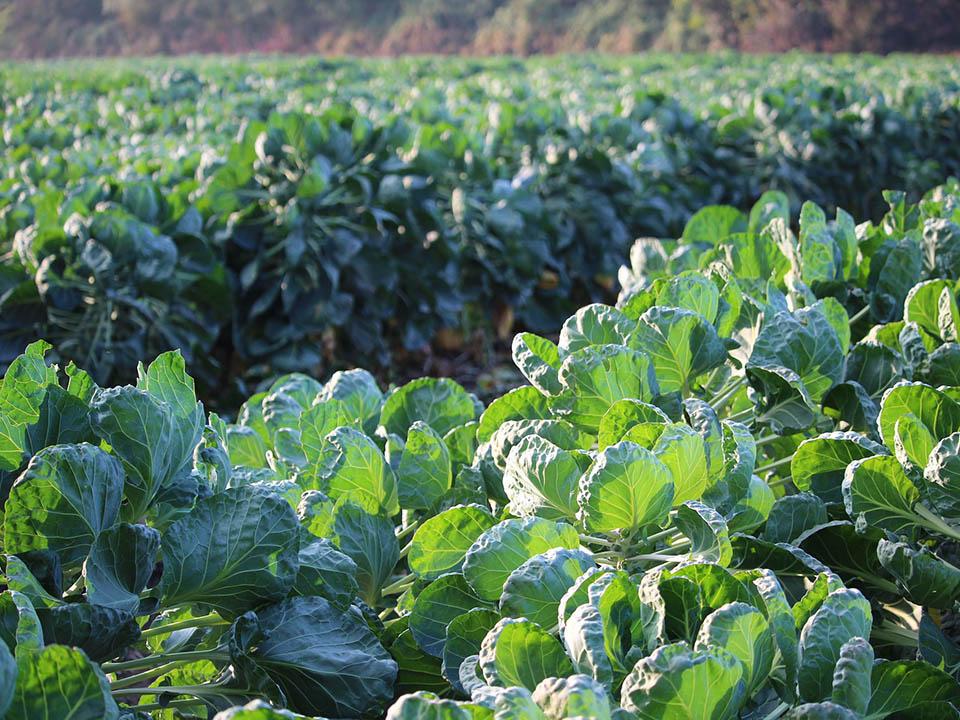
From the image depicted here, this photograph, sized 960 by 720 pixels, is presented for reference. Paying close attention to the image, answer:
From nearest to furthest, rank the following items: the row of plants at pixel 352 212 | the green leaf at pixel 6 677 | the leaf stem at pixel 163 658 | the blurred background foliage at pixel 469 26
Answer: the green leaf at pixel 6 677 < the leaf stem at pixel 163 658 < the row of plants at pixel 352 212 < the blurred background foliage at pixel 469 26

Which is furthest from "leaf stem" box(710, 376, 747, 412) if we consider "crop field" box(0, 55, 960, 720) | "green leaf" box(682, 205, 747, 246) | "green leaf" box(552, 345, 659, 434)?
"green leaf" box(682, 205, 747, 246)

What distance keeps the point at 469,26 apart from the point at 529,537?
53.0 m

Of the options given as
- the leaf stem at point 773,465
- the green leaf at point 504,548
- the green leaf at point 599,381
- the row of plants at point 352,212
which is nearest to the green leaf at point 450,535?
the green leaf at point 504,548

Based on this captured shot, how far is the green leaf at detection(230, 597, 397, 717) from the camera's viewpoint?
37.3 inches

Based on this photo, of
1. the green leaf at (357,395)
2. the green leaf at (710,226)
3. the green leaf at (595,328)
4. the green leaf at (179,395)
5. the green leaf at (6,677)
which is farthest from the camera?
the green leaf at (710,226)

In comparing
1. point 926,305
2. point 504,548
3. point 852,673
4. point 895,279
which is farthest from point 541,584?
point 895,279

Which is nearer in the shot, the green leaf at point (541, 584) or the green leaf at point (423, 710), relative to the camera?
the green leaf at point (423, 710)

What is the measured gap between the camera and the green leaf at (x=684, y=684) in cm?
74

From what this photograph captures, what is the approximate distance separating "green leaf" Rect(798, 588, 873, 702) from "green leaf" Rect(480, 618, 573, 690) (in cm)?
21

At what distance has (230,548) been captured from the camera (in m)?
0.94

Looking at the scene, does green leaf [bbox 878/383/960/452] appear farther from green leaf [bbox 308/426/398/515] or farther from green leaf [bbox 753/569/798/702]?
green leaf [bbox 308/426/398/515]

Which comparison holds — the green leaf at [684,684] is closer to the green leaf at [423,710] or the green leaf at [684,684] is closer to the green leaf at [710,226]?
the green leaf at [423,710]

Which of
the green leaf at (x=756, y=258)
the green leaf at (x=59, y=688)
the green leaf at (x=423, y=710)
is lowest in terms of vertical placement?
the green leaf at (x=423, y=710)

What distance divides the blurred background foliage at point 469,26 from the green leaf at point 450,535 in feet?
147
